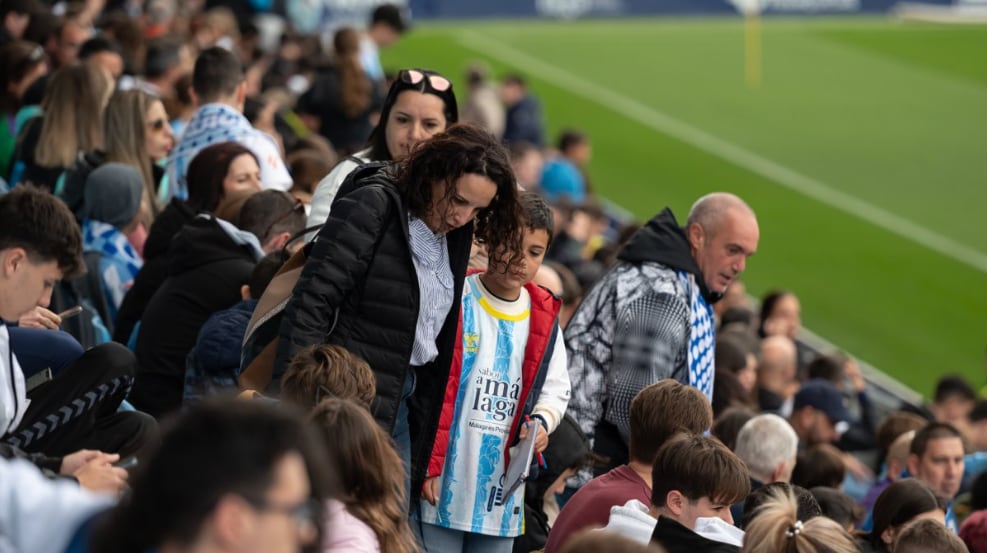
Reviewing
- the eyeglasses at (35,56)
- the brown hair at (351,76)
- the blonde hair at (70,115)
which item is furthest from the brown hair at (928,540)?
the brown hair at (351,76)

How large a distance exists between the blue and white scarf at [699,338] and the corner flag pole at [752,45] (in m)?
25.9

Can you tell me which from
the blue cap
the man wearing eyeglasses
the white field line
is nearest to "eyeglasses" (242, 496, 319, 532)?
the man wearing eyeglasses

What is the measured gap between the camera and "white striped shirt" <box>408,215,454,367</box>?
18.5ft

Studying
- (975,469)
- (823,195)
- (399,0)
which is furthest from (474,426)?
(399,0)

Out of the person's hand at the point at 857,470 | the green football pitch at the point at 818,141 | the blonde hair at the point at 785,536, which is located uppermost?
the blonde hair at the point at 785,536

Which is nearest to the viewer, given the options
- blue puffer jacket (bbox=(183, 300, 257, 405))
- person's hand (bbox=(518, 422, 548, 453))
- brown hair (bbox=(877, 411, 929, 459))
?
person's hand (bbox=(518, 422, 548, 453))

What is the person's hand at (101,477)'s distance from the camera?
419 centimetres

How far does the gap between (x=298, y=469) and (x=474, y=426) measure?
2.97m

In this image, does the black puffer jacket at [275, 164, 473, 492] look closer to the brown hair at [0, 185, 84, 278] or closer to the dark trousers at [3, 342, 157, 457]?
the dark trousers at [3, 342, 157, 457]

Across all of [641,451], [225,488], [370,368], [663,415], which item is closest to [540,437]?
[641,451]

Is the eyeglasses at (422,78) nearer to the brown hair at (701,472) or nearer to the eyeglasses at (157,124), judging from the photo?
the brown hair at (701,472)

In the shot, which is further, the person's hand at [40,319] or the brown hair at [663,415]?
the person's hand at [40,319]

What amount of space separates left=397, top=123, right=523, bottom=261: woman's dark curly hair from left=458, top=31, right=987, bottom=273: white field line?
56.6ft

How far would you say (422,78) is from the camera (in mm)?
6621
